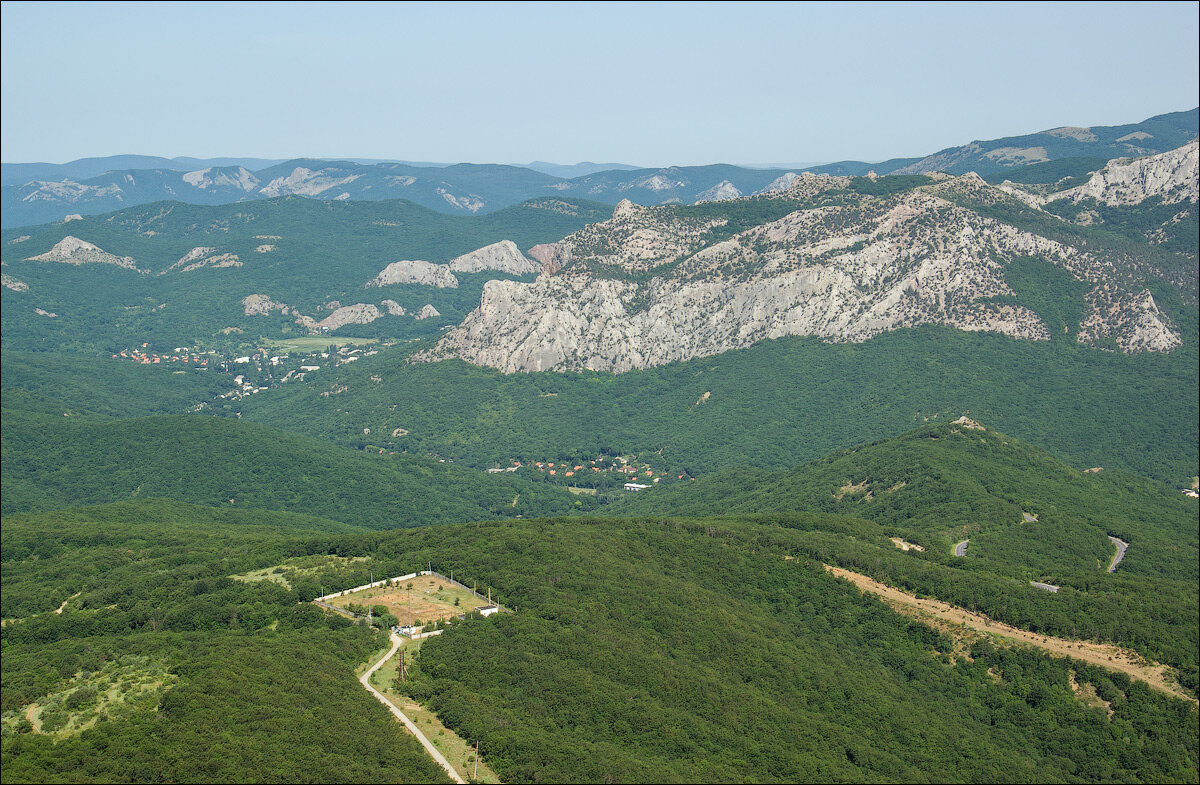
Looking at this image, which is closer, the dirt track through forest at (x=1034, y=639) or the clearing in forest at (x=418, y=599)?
the dirt track through forest at (x=1034, y=639)

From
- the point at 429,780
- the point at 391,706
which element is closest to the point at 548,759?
the point at 429,780

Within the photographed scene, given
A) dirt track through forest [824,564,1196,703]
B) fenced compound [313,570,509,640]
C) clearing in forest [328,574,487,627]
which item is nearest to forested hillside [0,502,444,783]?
fenced compound [313,570,509,640]

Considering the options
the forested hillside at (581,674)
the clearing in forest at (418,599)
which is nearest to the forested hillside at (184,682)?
the forested hillside at (581,674)

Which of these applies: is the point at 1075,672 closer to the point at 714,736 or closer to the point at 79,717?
the point at 714,736

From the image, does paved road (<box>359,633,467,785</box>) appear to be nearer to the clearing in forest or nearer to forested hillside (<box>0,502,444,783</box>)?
forested hillside (<box>0,502,444,783</box>)

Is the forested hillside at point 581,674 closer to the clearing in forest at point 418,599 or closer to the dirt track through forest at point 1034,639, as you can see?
the dirt track through forest at point 1034,639
